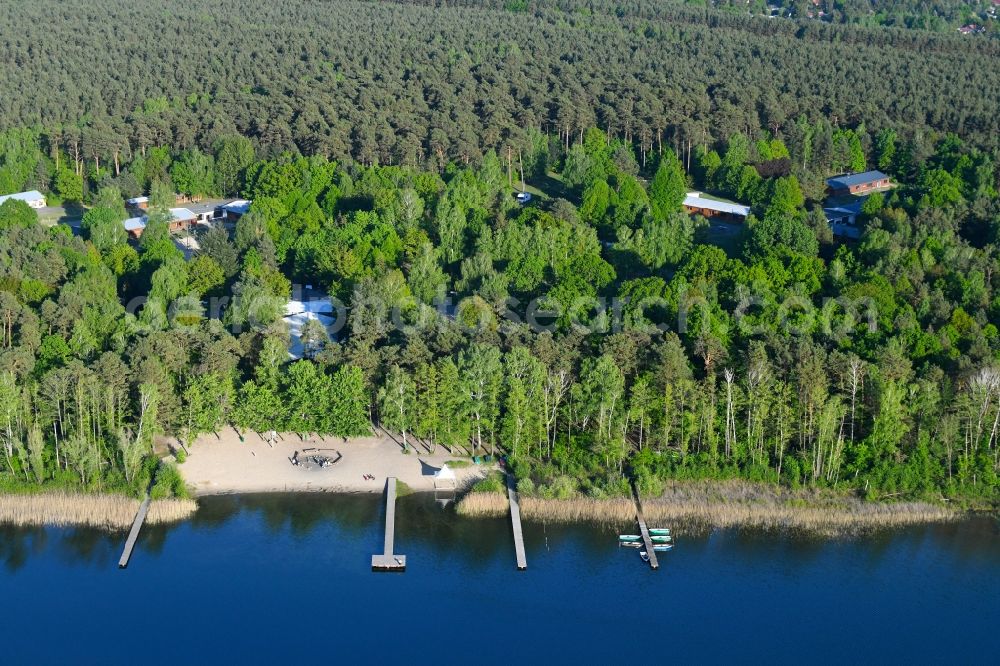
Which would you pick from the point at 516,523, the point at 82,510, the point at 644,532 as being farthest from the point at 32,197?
the point at 644,532

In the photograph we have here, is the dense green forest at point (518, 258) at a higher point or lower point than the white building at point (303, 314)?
higher

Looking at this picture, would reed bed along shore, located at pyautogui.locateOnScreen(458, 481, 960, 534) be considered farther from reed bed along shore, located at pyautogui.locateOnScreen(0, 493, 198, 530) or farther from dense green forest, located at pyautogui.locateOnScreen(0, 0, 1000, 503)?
reed bed along shore, located at pyautogui.locateOnScreen(0, 493, 198, 530)

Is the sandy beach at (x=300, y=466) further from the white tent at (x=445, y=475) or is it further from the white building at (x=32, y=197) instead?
the white building at (x=32, y=197)

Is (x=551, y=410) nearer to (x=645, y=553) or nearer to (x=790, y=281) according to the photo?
(x=645, y=553)

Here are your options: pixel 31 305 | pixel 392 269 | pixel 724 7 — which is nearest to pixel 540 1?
pixel 724 7

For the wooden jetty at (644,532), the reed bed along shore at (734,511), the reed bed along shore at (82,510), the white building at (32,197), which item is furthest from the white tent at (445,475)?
the white building at (32,197)

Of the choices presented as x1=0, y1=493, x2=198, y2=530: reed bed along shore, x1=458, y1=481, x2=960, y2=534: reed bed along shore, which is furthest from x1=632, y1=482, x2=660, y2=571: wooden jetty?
x1=0, y1=493, x2=198, y2=530: reed bed along shore
